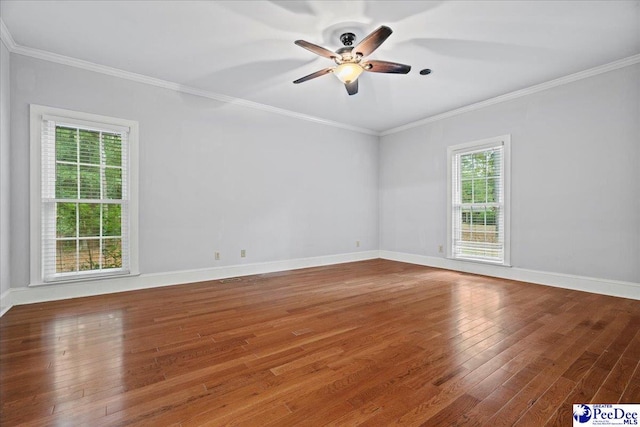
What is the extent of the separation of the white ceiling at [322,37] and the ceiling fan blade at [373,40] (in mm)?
291

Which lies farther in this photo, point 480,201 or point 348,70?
point 480,201

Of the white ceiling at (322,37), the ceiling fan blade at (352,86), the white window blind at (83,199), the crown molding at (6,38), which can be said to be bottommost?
the white window blind at (83,199)

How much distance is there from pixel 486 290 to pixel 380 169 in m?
3.63

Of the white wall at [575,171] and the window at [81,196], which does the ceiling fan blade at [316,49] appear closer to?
the window at [81,196]

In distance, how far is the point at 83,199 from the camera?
3.57 meters

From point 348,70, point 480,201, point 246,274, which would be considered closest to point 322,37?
point 348,70

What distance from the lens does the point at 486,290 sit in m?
3.84

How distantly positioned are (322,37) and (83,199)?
3419 millimetres

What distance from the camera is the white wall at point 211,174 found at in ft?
11.0

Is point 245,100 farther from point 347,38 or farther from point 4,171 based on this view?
point 4,171

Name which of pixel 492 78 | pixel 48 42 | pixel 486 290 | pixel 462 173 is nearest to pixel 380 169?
pixel 462 173

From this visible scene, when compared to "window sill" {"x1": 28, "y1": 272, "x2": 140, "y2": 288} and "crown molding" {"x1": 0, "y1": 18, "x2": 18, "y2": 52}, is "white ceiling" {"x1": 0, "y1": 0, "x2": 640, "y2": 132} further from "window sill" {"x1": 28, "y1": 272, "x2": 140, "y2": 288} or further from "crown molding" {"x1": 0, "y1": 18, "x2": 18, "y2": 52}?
"window sill" {"x1": 28, "y1": 272, "x2": 140, "y2": 288}

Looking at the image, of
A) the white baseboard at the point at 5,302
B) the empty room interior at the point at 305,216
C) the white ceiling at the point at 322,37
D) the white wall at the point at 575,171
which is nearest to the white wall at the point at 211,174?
the empty room interior at the point at 305,216

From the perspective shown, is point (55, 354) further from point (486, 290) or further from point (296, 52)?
point (486, 290)
